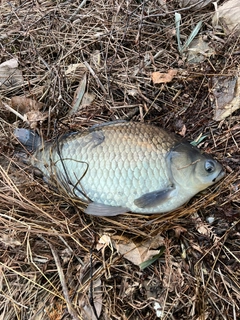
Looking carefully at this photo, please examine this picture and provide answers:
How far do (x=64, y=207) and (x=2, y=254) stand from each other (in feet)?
1.58

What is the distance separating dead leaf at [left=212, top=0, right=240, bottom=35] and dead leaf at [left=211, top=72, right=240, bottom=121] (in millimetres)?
407

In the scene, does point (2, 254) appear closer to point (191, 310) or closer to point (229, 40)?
point (191, 310)

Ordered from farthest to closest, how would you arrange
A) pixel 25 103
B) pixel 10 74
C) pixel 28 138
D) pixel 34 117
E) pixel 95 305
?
pixel 10 74 < pixel 25 103 < pixel 34 117 < pixel 28 138 < pixel 95 305

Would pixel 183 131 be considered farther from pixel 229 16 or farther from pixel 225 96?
pixel 229 16

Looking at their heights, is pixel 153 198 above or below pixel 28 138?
below

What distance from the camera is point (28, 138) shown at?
2.78m

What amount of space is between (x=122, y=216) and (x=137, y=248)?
0.22m

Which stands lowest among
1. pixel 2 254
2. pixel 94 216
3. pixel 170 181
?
pixel 2 254

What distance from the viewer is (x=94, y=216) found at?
2596mm

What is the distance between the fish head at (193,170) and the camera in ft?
8.16

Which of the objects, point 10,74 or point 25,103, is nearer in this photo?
point 25,103

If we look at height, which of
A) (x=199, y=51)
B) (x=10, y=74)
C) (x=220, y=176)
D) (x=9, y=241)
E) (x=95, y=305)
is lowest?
(x=95, y=305)

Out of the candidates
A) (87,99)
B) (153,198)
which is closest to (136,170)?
(153,198)

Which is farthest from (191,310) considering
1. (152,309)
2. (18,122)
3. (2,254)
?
(18,122)
